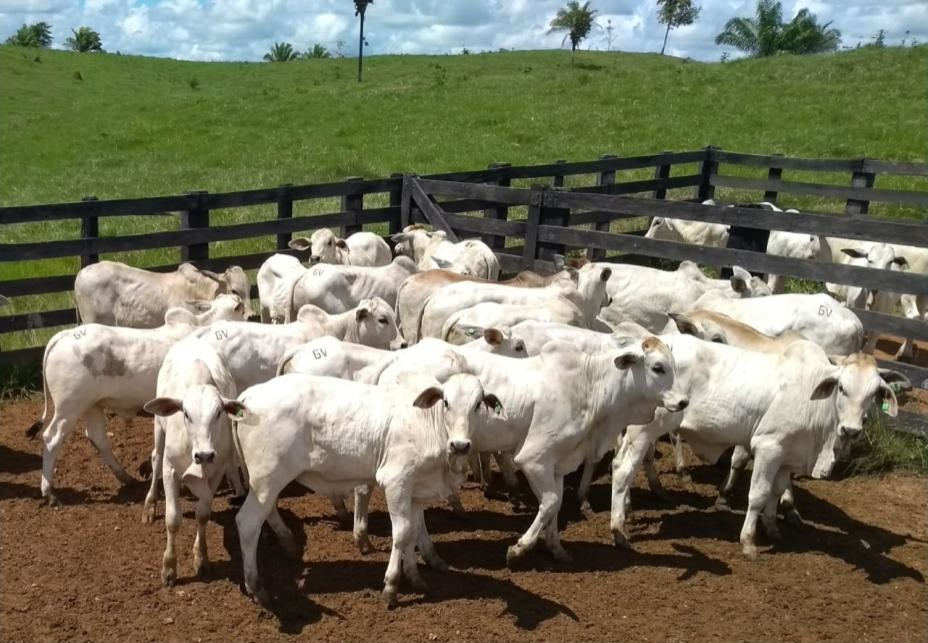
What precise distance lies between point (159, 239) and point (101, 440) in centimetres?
352

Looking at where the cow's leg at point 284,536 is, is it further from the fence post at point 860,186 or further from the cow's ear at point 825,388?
the fence post at point 860,186

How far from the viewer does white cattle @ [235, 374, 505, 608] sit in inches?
234

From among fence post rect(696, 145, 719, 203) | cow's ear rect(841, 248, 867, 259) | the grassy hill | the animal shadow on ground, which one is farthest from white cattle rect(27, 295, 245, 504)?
the grassy hill

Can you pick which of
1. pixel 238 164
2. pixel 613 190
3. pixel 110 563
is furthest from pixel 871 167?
pixel 238 164

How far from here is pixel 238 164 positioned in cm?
2712

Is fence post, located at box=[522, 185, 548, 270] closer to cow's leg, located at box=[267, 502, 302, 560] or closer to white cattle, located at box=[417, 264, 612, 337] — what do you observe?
white cattle, located at box=[417, 264, 612, 337]

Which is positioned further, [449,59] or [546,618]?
[449,59]

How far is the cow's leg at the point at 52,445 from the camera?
7.34 meters

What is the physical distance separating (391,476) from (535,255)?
6.89m

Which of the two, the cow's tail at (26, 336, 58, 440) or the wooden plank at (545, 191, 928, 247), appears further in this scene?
the wooden plank at (545, 191, 928, 247)

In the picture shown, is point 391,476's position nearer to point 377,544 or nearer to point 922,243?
point 377,544

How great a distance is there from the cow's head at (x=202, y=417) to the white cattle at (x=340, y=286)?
4.04 metres

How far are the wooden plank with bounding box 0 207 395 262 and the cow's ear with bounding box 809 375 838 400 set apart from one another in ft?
23.0

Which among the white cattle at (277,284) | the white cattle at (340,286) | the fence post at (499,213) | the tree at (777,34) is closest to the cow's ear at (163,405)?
the white cattle at (340,286)
